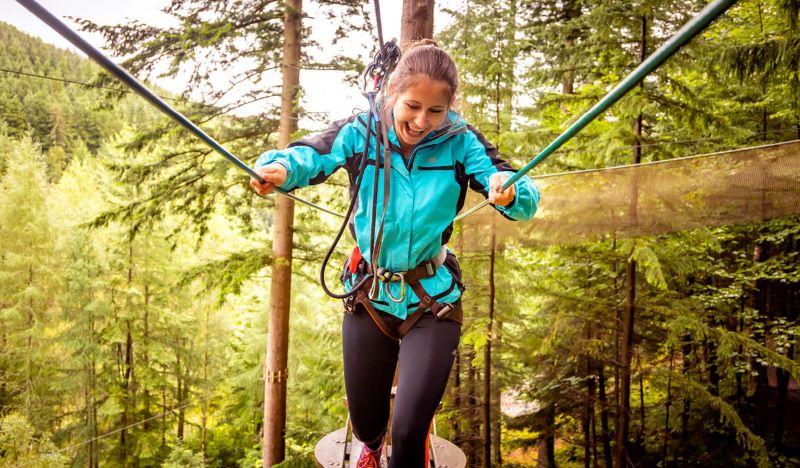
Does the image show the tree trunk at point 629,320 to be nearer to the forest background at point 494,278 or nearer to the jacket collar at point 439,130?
the forest background at point 494,278

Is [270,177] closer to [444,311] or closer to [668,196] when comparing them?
[444,311]

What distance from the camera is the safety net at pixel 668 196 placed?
335 cm

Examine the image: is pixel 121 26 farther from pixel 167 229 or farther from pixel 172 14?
pixel 167 229

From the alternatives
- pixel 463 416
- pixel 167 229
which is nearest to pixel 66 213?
pixel 167 229

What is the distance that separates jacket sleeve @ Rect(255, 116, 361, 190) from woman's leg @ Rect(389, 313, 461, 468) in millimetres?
619

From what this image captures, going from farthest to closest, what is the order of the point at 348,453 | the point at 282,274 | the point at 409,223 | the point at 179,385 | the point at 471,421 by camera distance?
the point at 179,385 < the point at 471,421 < the point at 282,274 < the point at 348,453 < the point at 409,223

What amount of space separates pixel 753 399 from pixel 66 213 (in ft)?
60.4

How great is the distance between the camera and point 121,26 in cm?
579

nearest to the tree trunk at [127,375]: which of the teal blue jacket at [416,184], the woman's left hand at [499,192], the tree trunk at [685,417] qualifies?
the teal blue jacket at [416,184]

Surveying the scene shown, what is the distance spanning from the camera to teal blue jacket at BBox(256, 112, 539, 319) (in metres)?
1.50

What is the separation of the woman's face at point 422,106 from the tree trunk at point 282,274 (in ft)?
15.9

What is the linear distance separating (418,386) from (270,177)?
2.59 ft

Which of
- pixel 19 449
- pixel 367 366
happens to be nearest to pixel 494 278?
pixel 367 366

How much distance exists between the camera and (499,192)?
136 cm
